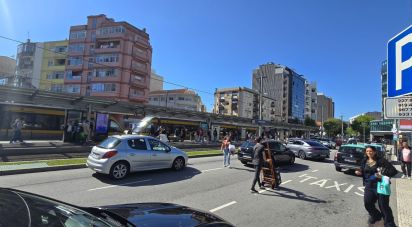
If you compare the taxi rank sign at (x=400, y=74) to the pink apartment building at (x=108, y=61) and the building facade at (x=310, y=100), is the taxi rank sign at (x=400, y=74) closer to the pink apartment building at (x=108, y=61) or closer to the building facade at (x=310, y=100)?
the pink apartment building at (x=108, y=61)

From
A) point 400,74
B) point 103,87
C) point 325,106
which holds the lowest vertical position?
point 400,74

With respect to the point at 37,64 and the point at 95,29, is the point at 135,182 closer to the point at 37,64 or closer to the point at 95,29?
the point at 95,29

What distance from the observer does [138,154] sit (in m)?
10.8

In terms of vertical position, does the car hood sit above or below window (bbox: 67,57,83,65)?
below

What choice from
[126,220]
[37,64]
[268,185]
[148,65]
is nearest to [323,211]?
[268,185]

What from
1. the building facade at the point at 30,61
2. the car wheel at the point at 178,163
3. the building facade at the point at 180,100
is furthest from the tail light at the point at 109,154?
the building facade at the point at 180,100

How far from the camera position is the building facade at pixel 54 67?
205 feet

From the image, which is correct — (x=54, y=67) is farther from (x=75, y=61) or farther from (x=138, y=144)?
(x=138, y=144)

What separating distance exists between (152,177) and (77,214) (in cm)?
852

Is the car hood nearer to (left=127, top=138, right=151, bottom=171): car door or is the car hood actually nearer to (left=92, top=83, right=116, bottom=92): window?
(left=127, top=138, right=151, bottom=171): car door

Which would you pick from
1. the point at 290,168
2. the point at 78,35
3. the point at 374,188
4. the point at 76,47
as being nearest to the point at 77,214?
the point at 374,188

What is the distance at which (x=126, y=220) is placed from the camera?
290 cm

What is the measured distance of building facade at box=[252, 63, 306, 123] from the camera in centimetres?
11038

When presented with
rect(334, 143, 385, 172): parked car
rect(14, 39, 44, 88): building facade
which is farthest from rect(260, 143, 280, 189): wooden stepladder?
rect(14, 39, 44, 88): building facade
